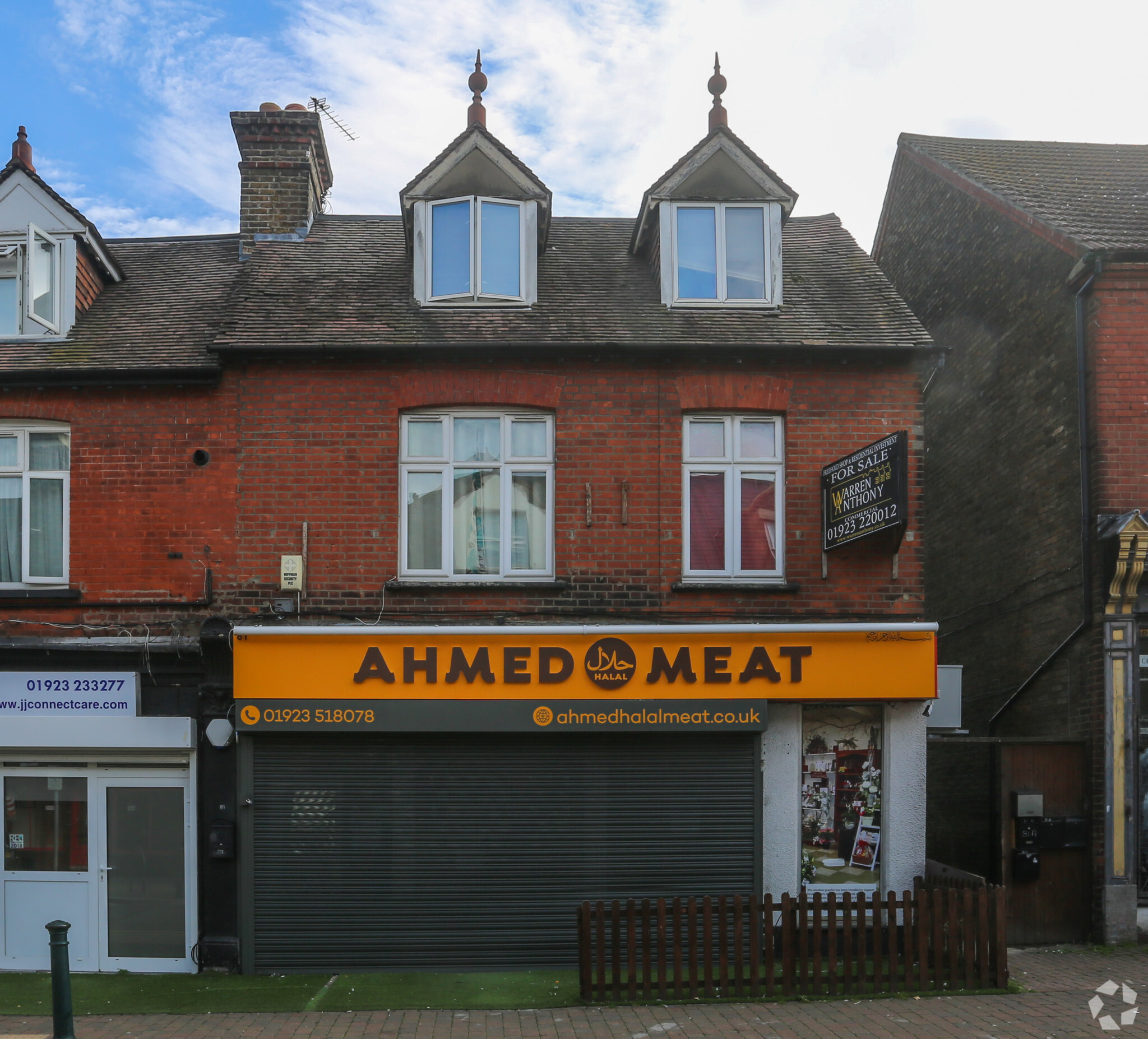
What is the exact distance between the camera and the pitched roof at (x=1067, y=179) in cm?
1261

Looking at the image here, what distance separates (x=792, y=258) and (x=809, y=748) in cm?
618

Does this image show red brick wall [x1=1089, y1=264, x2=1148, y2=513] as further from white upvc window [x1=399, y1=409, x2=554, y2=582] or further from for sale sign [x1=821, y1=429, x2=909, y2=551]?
white upvc window [x1=399, y1=409, x2=554, y2=582]

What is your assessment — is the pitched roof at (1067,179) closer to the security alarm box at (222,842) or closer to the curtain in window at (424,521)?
the curtain in window at (424,521)

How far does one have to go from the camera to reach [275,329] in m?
12.0

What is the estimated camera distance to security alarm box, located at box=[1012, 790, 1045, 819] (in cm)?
1170

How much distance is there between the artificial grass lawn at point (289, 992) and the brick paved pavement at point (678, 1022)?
219 millimetres

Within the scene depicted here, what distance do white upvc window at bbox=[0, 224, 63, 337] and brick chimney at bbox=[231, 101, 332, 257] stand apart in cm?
231

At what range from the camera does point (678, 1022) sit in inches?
354

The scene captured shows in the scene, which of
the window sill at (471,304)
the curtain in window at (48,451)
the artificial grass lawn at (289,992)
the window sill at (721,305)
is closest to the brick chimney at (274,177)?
the window sill at (471,304)

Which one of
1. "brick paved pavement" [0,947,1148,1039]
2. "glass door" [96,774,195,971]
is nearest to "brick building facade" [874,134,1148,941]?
"brick paved pavement" [0,947,1148,1039]

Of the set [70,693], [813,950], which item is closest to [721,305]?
[813,950]

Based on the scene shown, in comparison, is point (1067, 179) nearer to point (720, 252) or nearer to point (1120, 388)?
point (1120, 388)

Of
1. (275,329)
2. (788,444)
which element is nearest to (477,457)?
(275,329)

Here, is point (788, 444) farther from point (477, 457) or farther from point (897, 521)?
point (477, 457)
